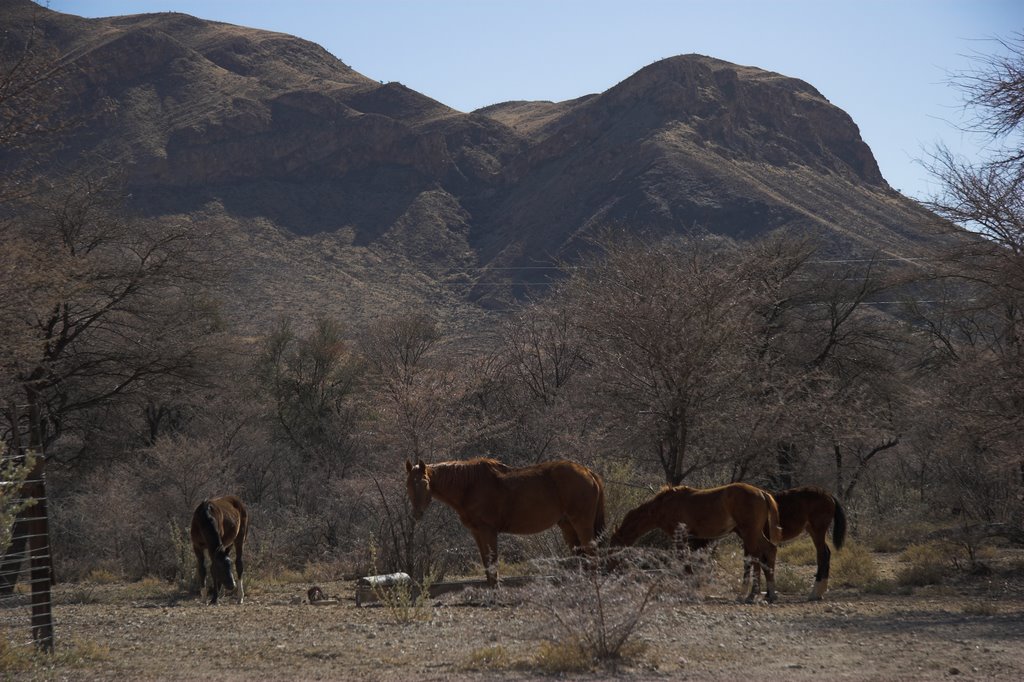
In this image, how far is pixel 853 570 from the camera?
1608 cm

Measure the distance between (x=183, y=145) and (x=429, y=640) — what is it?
3319 inches

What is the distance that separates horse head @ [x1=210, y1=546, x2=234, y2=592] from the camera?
1419 centimetres

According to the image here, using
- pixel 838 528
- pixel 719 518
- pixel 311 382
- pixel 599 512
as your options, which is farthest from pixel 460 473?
pixel 311 382

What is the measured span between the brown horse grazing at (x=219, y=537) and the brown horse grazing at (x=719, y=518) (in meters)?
5.64

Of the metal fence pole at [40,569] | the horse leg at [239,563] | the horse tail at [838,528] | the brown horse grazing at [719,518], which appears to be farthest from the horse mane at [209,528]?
the horse tail at [838,528]

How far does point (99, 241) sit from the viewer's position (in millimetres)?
21250

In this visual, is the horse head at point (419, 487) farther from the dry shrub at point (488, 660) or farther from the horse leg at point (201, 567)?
the dry shrub at point (488, 660)

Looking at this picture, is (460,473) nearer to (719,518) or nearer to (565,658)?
(719,518)

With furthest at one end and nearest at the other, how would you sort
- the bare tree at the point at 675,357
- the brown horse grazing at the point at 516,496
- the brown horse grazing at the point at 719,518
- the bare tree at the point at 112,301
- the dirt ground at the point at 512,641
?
the bare tree at the point at 112,301, the bare tree at the point at 675,357, the brown horse grazing at the point at 516,496, the brown horse grazing at the point at 719,518, the dirt ground at the point at 512,641

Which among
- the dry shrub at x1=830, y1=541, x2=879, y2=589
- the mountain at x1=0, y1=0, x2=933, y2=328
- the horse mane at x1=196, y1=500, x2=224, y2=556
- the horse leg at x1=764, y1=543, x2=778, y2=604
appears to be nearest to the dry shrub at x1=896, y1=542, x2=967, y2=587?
the dry shrub at x1=830, y1=541, x2=879, y2=589

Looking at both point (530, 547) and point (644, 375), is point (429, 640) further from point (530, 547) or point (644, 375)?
point (644, 375)

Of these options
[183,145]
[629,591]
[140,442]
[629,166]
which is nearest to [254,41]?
[183,145]

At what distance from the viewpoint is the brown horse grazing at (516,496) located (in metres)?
13.9

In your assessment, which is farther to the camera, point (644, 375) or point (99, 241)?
point (99, 241)
